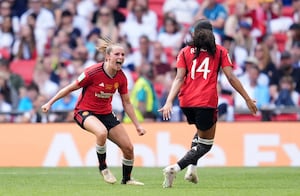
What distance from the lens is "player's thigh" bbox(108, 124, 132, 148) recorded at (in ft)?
47.8

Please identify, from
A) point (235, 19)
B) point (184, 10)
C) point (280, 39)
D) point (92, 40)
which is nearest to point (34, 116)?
point (92, 40)

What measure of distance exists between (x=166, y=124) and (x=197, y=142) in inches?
312

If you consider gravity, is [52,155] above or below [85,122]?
below

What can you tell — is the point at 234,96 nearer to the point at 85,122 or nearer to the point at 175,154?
the point at 175,154

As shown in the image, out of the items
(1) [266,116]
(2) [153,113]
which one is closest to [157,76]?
(2) [153,113]

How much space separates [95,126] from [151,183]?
1323mm

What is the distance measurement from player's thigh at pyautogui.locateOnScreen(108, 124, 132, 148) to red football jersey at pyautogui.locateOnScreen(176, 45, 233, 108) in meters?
1.26

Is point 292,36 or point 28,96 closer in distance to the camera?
point 28,96

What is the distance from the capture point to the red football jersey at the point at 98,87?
1453 centimetres

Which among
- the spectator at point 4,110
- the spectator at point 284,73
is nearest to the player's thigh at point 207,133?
the spectator at point 284,73

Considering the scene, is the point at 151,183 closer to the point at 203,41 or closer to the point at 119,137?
the point at 119,137

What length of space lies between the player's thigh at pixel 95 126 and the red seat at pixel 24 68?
10940 millimetres

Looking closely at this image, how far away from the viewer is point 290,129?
2166 cm

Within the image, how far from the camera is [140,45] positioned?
2519cm
